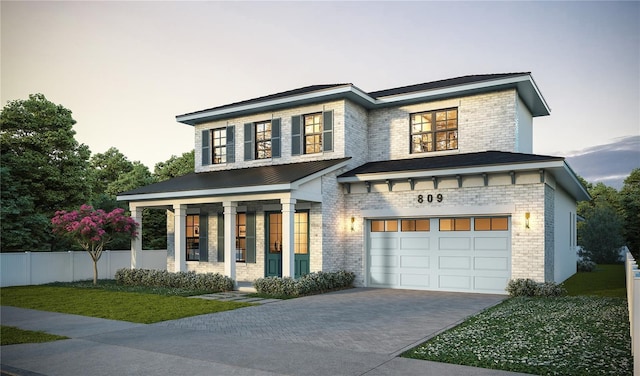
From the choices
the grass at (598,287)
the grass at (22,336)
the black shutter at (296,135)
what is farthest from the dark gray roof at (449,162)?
the grass at (22,336)

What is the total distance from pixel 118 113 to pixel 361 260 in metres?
12.4

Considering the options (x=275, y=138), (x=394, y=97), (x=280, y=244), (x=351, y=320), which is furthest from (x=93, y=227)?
(x=394, y=97)

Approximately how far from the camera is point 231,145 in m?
21.2

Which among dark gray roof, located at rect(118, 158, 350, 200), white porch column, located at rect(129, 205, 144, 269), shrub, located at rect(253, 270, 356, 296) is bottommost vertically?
shrub, located at rect(253, 270, 356, 296)

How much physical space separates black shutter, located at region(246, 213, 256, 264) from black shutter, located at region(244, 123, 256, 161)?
8.92 ft

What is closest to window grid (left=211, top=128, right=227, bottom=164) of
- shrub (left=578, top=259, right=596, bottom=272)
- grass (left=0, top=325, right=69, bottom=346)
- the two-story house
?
the two-story house

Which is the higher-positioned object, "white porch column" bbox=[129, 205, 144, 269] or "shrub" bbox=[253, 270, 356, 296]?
"white porch column" bbox=[129, 205, 144, 269]

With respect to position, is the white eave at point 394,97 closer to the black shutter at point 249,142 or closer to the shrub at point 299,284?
the black shutter at point 249,142

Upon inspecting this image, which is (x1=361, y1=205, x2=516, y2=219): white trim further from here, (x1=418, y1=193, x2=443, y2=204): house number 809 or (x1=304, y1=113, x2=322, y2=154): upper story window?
→ (x1=304, y1=113, x2=322, y2=154): upper story window

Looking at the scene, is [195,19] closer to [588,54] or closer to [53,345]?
[53,345]

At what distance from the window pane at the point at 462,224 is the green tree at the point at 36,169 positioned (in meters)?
19.3

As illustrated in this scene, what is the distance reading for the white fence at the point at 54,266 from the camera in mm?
19438

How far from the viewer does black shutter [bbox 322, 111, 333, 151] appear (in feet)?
60.6

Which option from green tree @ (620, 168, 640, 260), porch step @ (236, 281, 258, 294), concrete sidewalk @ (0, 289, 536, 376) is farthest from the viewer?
green tree @ (620, 168, 640, 260)
